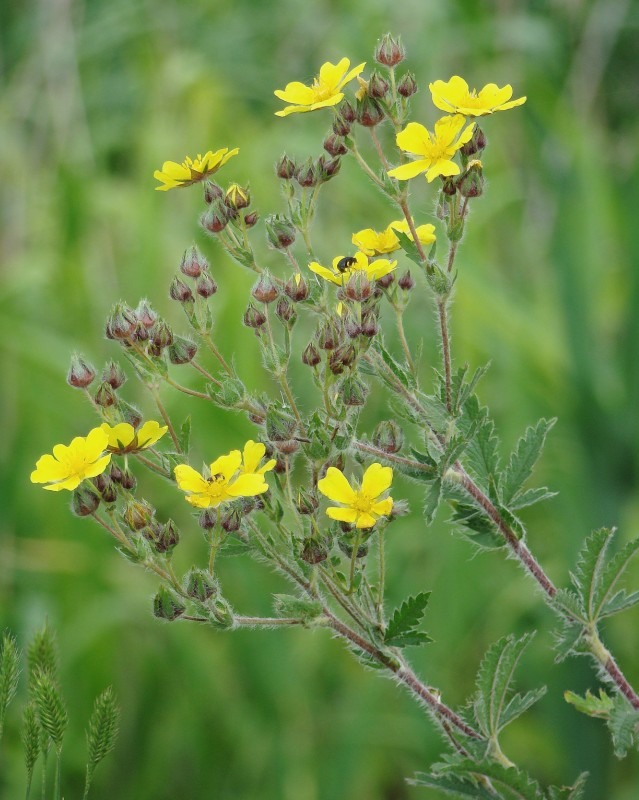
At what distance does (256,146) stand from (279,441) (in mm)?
2294

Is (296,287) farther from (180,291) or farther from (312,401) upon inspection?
(312,401)

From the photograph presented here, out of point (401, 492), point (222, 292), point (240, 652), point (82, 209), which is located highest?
point (82, 209)

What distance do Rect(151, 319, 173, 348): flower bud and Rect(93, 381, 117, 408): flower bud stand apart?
0.05 metres

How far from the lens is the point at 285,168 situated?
35.2 inches

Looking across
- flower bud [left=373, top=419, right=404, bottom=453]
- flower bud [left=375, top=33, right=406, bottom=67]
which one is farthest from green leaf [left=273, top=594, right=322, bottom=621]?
flower bud [left=375, top=33, right=406, bottom=67]

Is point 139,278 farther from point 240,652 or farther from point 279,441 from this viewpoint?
point 279,441

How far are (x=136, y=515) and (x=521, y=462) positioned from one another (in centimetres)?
31

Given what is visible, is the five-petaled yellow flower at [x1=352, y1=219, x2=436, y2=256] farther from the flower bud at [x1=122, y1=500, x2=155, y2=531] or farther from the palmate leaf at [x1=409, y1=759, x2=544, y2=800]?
the palmate leaf at [x1=409, y1=759, x2=544, y2=800]

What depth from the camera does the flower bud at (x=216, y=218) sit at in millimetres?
871

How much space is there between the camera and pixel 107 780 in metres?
2.29

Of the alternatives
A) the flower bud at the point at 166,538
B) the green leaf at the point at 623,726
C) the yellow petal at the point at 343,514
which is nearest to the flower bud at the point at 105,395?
the flower bud at the point at 166,538

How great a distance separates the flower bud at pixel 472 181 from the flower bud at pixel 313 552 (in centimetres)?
29

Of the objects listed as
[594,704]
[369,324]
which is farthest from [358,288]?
[594,704]

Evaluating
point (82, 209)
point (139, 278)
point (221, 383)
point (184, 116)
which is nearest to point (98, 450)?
point (221, 383)
